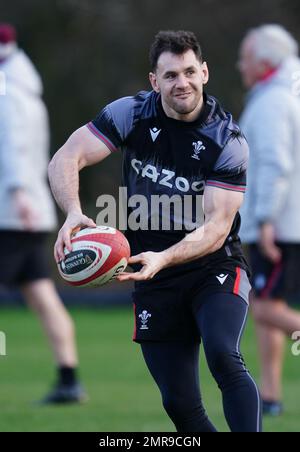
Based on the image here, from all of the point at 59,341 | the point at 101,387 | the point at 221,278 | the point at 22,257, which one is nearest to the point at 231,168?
the point at 221,278

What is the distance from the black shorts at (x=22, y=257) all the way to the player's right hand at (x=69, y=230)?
11.2 feet

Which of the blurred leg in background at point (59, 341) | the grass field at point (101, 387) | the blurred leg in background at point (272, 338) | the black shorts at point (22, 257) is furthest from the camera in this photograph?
the black shorts at point (22, 257)

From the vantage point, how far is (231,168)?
17.4 ft

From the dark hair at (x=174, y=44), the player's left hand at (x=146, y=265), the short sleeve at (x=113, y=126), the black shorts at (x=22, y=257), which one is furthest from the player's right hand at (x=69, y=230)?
the black shorts at (x=22, y=257)

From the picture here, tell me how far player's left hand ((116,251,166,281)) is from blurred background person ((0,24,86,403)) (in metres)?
3.49

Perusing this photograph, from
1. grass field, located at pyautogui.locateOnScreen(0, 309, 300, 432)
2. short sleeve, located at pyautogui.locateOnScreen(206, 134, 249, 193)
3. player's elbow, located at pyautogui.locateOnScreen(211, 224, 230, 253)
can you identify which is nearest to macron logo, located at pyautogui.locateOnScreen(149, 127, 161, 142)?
short sleeve, located at pyautogui.locateOnScreen(206, 134, 249, 193)

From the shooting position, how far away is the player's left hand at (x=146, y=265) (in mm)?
4867

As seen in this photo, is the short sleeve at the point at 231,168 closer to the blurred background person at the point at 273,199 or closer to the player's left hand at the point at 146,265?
the player's left hand at the point at 146,265

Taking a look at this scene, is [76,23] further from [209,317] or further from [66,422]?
[209,317]

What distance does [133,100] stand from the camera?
18.3 feet

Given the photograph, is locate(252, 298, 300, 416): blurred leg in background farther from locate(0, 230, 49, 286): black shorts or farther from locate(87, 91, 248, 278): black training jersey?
locate(87, 91, 248, 278): black training jersey

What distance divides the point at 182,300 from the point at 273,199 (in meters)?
2.74

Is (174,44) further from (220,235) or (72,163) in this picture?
(220,235)

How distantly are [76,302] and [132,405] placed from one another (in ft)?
29.3
